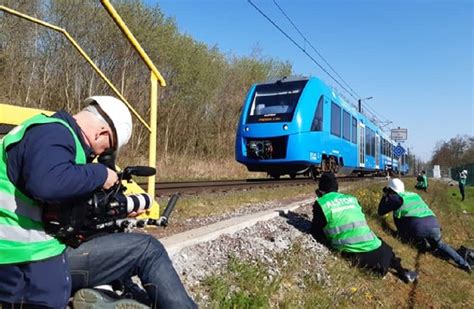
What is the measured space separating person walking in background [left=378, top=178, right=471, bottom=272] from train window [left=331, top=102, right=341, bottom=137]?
6903mm

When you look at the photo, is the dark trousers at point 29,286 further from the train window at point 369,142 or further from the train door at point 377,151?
the train door at point 377,151

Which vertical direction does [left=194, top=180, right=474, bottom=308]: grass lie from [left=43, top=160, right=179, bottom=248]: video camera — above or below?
below

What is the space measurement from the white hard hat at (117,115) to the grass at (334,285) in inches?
66.5

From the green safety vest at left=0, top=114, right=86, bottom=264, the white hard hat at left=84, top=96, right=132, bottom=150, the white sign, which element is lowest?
the green safety vest at left=0, top=114, right=86, bottom=264

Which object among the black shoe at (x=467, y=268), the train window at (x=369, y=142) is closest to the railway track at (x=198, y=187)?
the black shoe at (x=467, y=268)

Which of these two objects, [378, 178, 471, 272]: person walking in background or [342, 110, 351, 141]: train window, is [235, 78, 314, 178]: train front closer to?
[342, 110, 351, 141]: train window

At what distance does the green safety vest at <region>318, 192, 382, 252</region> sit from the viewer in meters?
6.12

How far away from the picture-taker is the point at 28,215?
2.17m

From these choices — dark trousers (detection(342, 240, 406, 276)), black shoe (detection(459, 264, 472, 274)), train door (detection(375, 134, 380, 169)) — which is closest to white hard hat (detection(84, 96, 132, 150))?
dark trousers (detection(342, 240, 406, 276))

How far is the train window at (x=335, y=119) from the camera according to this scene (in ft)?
53.0

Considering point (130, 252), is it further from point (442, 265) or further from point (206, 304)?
point (442, 265)

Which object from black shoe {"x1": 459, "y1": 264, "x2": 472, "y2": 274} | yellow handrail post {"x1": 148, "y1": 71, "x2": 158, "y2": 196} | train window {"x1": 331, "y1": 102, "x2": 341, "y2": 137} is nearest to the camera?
yellow handrail post {"x1": 148, "y1": 71, "x2": 158, "y2": 196}

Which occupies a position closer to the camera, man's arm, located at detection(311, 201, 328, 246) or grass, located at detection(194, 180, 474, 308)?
grass, located at detection(194, 180, 474, 308)

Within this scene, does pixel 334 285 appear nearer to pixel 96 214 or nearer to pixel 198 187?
pixel 96 214
